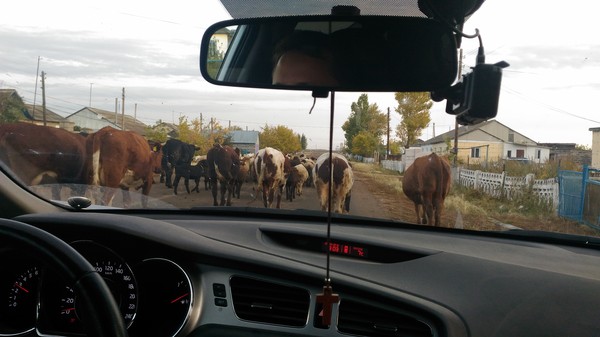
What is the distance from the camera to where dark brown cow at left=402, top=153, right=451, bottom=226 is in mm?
4352

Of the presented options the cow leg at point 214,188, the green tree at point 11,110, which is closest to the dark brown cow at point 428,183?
the cow leg at point 214,188

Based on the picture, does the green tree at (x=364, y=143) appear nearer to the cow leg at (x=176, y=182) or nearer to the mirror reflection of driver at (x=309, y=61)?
the cow leg at (x=176, y=182)

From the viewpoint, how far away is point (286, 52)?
2.39 meters

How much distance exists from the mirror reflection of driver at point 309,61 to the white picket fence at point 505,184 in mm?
2120

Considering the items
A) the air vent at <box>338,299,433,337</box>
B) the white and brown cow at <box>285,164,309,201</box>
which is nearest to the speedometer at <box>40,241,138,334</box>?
the air vent at <box>338,299,433,337</box>

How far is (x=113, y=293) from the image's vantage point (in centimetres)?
331

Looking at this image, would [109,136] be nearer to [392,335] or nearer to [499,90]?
[392,335]

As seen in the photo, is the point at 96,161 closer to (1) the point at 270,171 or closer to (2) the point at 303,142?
(1) the point at 270,171

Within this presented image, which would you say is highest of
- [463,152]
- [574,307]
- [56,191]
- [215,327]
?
[463,152]

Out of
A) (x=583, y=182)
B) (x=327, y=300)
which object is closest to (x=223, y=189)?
(x=327, y=300)

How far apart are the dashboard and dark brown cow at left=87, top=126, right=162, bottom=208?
1.66 meters

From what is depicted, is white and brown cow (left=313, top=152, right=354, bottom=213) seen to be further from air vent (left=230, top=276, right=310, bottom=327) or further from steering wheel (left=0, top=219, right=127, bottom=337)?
steering wheel (left=0, top=219, right=127, bottom=337)

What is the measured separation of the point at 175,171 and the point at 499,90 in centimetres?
350

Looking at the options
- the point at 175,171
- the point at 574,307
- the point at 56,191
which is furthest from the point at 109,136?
the point at 574,307
